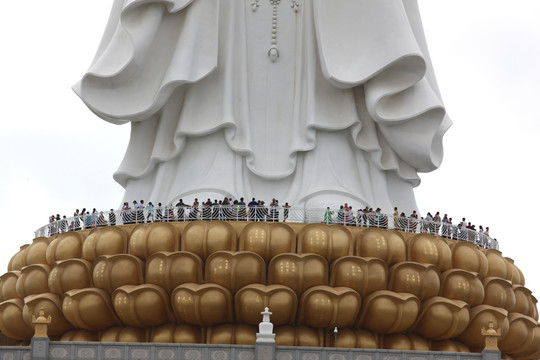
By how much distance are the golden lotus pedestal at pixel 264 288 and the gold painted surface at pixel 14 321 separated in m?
0.03

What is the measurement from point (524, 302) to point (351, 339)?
478cm

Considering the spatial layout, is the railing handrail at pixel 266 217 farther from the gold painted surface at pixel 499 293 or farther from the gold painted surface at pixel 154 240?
the gold painted surface at pixel 499 293

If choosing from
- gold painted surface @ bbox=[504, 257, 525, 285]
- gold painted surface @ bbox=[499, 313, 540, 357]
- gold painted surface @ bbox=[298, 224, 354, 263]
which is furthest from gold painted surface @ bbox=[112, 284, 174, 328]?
gold painted surface @ bbox=[504, 257, 525, 285]

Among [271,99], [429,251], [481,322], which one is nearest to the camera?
[429,251]

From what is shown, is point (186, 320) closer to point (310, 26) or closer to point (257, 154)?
point (257, 154)

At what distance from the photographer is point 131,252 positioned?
102 feet

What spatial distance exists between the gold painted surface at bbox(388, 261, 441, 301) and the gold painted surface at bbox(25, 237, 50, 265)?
7.63 meters

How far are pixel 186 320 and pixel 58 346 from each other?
114 inches

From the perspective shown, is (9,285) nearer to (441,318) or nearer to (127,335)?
(127,335)

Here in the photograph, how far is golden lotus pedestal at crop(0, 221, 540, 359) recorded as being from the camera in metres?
30.2

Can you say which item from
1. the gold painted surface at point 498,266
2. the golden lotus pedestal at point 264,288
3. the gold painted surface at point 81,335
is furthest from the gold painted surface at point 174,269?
the gold painted surface at point 498,266

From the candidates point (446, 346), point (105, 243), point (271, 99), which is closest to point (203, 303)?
point (105, 243)

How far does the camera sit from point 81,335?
1235 inches

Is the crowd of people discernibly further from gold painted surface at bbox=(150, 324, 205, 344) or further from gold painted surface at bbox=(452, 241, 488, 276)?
gold painted surface at bbox=(150, 324, 205, 344)
